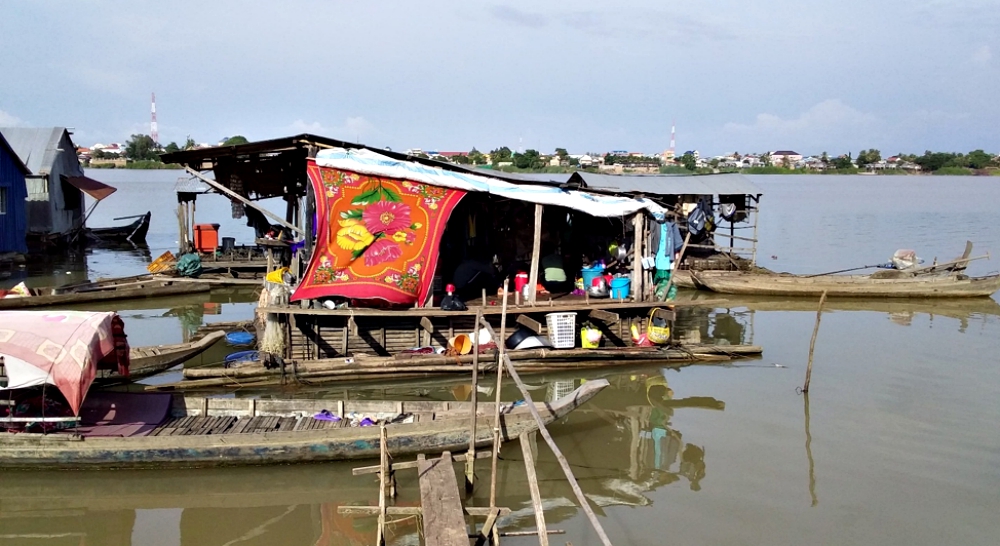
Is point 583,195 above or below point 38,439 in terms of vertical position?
above

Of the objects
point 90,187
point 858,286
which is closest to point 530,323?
point 858,286

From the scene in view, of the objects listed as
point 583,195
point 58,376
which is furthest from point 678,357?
point 58,376

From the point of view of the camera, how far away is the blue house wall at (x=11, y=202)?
18.9 m

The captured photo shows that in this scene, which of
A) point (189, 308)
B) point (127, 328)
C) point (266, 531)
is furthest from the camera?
point (189, 308)

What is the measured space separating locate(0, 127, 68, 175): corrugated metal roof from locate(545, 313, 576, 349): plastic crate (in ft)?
62.2

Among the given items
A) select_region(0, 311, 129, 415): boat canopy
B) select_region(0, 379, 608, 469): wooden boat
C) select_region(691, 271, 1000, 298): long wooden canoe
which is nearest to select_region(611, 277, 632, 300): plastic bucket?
select_region(0, 379, 608, 469): wooden boat

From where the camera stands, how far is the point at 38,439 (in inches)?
267

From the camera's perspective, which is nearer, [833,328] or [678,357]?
[678,357]

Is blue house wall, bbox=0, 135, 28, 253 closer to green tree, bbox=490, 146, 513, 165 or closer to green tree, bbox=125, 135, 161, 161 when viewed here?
green tree, bbox=490, 146, 513, 165

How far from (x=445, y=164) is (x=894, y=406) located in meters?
6.81

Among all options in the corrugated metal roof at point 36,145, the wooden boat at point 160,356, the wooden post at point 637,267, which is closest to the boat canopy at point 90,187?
the corrugated metal roof at point 36,145

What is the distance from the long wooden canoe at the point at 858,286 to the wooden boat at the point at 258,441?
10.6 metres

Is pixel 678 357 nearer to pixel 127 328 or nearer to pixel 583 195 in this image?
pixel 583 195

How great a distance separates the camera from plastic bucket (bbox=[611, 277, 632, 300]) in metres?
11.1
